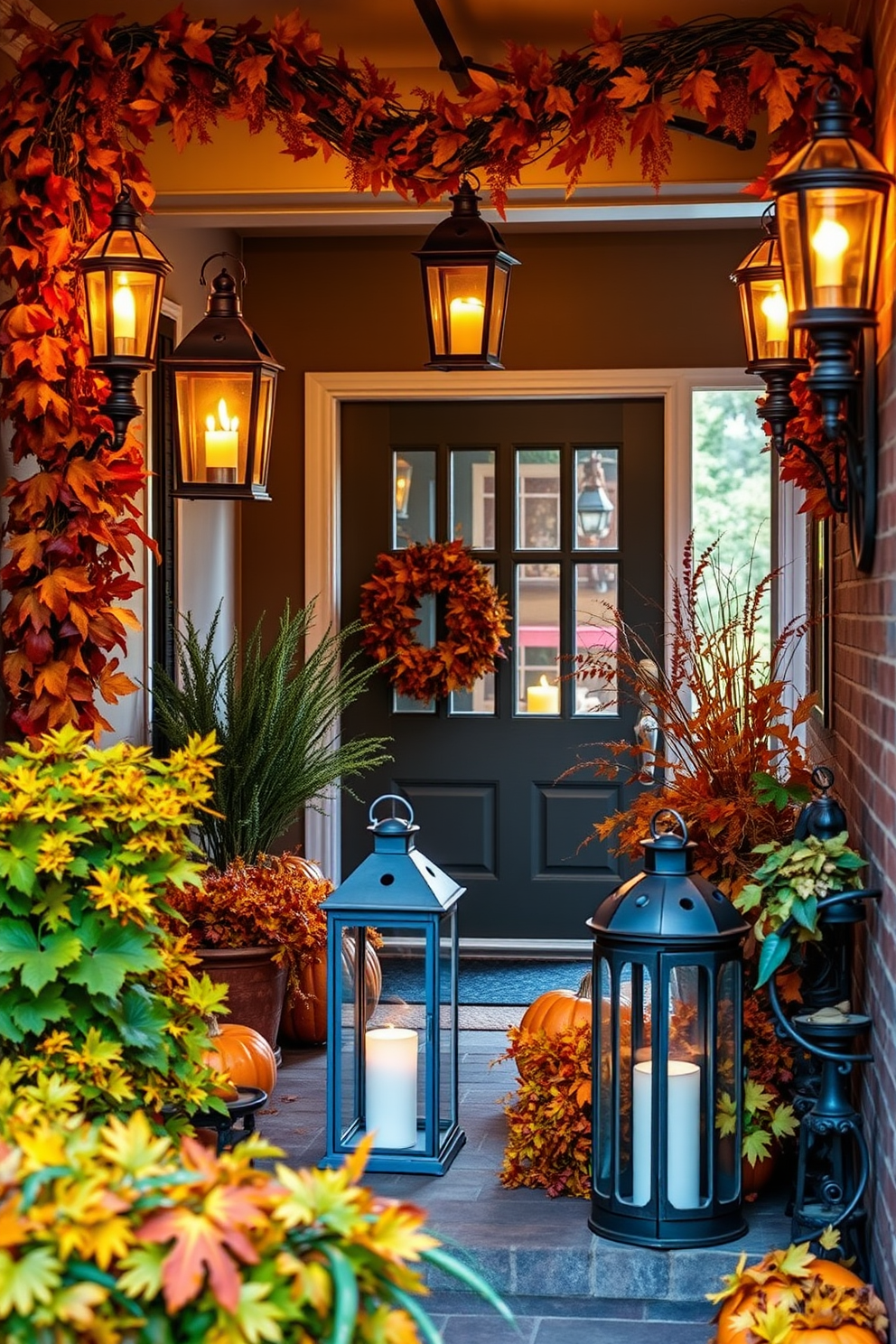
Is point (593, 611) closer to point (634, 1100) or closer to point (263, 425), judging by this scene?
point (263, 425)

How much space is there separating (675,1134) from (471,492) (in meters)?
3.46

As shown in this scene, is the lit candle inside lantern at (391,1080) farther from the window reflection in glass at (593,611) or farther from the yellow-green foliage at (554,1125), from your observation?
the window reflection in glass at (593,611)

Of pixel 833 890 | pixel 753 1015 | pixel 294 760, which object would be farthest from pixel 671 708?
pixel 294 760

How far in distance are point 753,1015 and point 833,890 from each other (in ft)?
1.96

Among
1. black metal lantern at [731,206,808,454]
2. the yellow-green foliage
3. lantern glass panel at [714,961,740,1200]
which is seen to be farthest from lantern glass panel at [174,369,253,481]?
lantern glass panel at [714,961,740,1200]

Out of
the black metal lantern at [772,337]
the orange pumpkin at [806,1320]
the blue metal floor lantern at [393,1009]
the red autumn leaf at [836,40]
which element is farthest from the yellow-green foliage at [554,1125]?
the red autumn leaf at [836,40]

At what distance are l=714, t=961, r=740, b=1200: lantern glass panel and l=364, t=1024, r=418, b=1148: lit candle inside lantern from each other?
1.98 ft

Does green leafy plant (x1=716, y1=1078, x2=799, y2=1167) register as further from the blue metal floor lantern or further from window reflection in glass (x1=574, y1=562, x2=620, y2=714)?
window reflection in glass (x1=574, y1=562, x2=620, y2=714)

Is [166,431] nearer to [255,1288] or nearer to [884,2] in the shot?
[884,2]

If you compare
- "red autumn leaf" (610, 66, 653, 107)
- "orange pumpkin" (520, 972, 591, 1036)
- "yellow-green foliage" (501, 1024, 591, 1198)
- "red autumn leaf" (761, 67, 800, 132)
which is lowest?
"yellow-green foliage" (501, 1024, 591, 1198)

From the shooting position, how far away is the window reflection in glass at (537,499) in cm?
588

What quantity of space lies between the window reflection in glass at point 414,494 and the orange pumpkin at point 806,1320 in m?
3.78

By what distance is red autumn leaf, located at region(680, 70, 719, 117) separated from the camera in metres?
3.22

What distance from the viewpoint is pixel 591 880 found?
5816 mm
